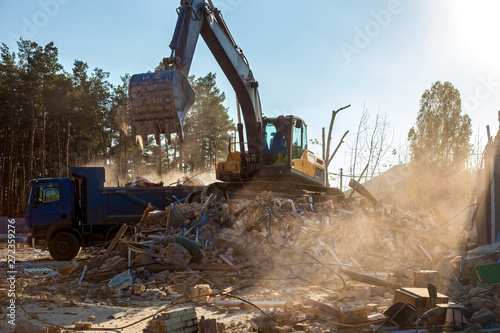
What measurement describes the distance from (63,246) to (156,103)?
8.33 m

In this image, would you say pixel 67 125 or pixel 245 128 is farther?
pixel 67 125

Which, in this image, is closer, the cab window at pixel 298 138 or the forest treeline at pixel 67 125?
the cab window at pixel 298 138

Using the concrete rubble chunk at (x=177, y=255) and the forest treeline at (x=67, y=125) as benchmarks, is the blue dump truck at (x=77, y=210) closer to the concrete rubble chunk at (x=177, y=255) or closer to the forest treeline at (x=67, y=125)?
the concrete rubble chunk at (x=177, y=255)

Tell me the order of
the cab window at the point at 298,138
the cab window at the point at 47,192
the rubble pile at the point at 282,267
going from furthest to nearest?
1. the cab window at the point at 47,192
2. the cab window at the point at 298,138
3. the rubble pile at the point at 282,267

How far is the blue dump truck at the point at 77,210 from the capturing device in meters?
13.7

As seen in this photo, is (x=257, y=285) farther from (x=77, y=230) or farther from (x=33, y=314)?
(x=77, y=230)

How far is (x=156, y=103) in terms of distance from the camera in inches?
322

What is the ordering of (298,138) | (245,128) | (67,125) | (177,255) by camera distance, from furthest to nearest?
(67,125)
(245,128)
(298,138)
(177,255)

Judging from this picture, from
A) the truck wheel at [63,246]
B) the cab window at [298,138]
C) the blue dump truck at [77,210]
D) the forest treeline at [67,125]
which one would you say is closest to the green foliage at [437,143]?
the forest treeline at [67,125]

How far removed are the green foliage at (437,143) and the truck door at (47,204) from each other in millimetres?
Result: 30609

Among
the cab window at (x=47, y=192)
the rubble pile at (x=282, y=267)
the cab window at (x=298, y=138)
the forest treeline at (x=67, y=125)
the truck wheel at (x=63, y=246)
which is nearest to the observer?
the rubble pile at (x=282, y=267)

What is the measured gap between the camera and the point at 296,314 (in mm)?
5941

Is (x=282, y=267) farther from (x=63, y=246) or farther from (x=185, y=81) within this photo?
(x=63, y=246)

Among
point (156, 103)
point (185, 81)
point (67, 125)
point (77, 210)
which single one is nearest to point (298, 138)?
point (185, 81)
